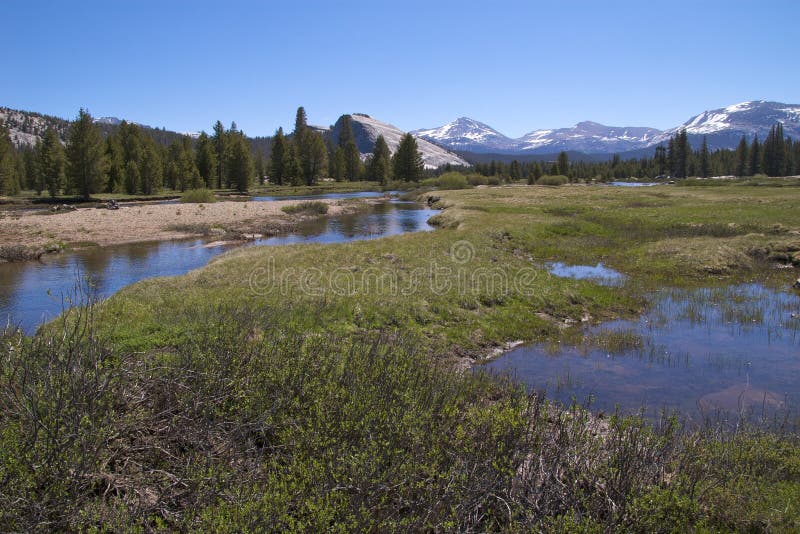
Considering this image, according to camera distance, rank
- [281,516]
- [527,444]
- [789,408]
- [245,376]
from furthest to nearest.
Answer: [789,408] < [245,376] < [527,444] < [281,516]

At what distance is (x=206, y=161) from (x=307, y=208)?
184ft

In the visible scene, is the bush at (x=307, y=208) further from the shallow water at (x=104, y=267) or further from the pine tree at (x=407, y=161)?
the pine tree at (x=407, y=161)

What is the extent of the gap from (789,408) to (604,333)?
17.9ft

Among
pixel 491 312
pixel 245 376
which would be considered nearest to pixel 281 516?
pixel 245 376

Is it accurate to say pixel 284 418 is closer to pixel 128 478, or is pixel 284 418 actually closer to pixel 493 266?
pixel 128 478

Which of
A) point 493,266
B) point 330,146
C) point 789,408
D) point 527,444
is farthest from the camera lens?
point 330,146

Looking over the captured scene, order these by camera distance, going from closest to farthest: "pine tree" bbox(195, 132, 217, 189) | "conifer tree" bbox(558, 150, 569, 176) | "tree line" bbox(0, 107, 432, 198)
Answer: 1. "tree line" bbox(0, 107, 432, 198)
2. "pine tree" bbox(195, 132, 217, 189)
3. "conifer tree" bbox(558, 150, 569, 176)

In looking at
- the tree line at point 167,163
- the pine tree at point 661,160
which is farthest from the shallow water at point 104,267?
the pine tree at point 661,160

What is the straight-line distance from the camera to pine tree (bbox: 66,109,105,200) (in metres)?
70.2

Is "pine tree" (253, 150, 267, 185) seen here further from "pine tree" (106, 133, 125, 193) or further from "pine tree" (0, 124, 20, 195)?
"pine tree" (0, 124, 20, 195)

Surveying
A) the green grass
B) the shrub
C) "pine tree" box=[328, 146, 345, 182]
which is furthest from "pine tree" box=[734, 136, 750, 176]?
"pine tree" box=[328, 146, 345, 182]

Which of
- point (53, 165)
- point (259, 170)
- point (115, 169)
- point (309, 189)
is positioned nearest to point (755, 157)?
point (309, 189)

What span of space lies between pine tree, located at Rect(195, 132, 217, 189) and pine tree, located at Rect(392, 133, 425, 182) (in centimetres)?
4567

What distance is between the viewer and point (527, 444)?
19.4 feet
